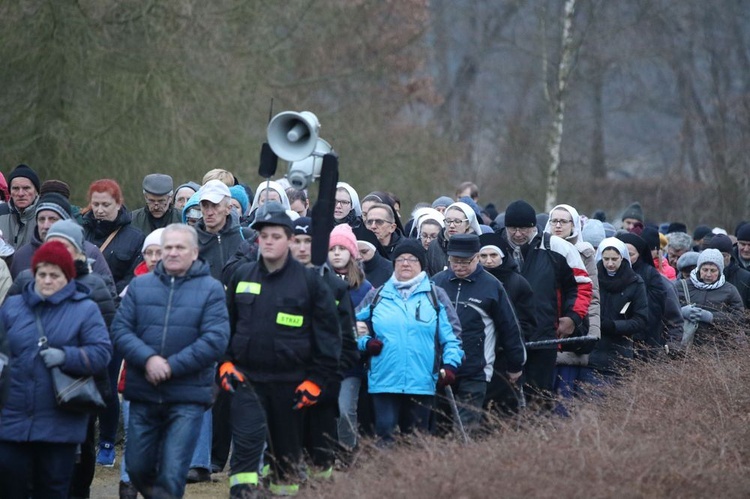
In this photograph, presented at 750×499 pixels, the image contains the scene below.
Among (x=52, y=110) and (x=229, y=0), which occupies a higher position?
(x=229, y=0)

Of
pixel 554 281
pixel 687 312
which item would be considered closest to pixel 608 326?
pixel 554 281

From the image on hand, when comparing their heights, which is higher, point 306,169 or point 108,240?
point 306,169

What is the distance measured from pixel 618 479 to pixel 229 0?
15569 mm

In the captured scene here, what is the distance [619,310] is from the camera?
12328mm

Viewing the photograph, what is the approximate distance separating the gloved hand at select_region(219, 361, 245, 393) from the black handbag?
32.0 inches

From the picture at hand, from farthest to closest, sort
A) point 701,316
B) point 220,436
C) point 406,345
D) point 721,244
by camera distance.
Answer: point 721,244, point 701,316, point 220,436, point 406,345

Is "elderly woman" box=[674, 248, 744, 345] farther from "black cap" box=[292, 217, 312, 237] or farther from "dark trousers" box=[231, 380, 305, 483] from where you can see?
"dark trousers" box=[231, 380, 305, 483]

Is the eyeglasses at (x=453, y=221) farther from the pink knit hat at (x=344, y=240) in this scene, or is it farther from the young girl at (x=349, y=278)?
the pink knit hat at (x=344, y=240)

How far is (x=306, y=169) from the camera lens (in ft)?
28.7

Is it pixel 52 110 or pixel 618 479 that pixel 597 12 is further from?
pixel 618 479

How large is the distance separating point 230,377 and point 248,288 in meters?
0.60

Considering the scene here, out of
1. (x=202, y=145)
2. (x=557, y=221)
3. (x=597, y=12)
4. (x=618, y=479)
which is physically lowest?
(x=618, y=479)

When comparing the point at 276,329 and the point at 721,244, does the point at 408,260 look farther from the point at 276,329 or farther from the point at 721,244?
the point at 721,244

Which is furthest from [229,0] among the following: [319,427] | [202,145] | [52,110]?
[319,427]
